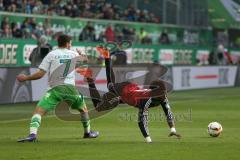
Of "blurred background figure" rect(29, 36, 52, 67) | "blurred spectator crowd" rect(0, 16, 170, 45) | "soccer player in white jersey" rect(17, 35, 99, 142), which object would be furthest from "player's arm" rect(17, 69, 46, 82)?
"blurred spectator crowd" rect(0, 16, 170, 45)

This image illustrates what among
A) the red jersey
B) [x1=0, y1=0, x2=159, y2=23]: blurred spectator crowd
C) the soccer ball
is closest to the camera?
the red jersey

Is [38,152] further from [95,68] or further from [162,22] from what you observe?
[162,22]

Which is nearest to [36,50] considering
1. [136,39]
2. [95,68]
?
→ [95,68]

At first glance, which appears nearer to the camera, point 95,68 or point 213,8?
point 95,68

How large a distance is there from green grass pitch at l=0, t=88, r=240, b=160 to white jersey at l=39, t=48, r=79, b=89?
1.27m

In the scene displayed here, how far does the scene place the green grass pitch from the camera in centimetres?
1257

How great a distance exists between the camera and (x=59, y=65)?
1489 cm

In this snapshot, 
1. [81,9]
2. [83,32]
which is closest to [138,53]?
[81,9]

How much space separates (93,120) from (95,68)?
33.1ft

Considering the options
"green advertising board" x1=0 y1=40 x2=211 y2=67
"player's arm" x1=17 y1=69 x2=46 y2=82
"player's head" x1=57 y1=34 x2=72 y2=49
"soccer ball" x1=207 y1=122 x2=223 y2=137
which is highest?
"player's head" x1=57 y1=34 x2=72 y2=49

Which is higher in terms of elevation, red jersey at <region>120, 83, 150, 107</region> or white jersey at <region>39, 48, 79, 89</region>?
white jersey at <region>39, 48, 79, 89</region>

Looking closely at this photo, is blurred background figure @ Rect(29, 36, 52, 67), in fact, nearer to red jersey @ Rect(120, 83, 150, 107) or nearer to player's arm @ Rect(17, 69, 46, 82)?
player's arm @ Rect(17, 69, 46, 82)

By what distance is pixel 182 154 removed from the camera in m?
12.7

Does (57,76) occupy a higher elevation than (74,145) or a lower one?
higher
